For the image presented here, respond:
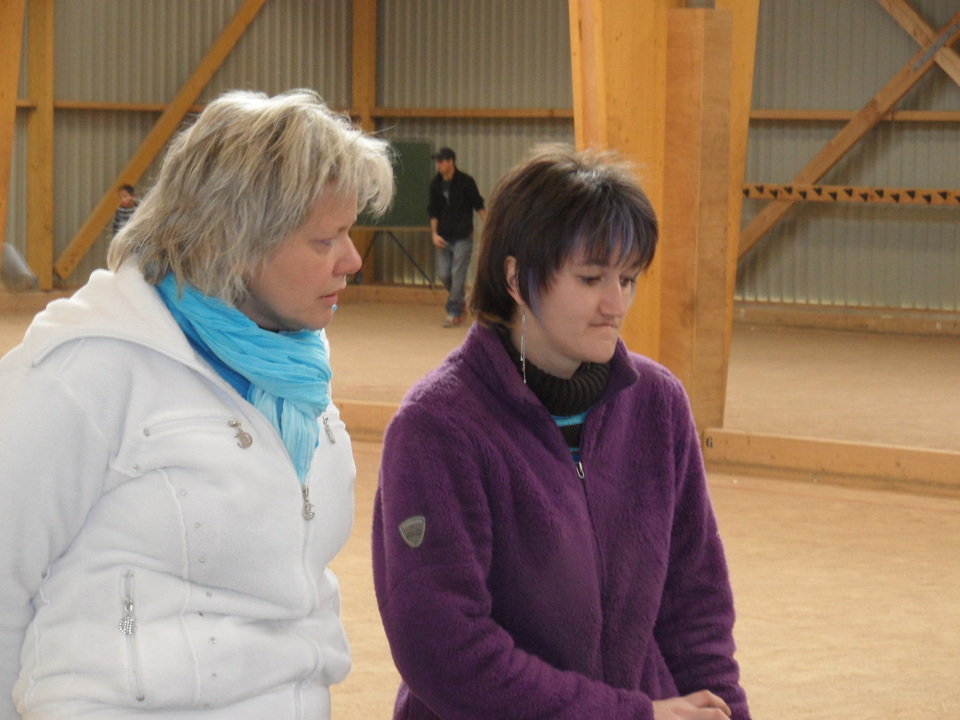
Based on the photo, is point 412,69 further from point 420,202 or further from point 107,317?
point 107,317

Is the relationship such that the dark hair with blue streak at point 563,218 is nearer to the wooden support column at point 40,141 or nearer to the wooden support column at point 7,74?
the wooden support column at point 7,74

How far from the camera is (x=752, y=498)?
6.28 m

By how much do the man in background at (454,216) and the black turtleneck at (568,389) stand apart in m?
11.1

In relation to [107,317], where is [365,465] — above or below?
below

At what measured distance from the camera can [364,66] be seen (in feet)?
53.8

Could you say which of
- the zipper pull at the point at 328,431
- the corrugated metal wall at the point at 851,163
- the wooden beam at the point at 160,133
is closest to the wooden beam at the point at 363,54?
the wooden beam at the point at 160,133

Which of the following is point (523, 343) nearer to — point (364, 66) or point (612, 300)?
point (612, 300)

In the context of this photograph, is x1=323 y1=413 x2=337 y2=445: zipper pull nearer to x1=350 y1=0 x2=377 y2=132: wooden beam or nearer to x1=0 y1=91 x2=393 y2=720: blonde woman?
x1=0 y1=91 x2=393 y2=720: blonde woman

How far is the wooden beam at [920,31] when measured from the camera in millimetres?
12836

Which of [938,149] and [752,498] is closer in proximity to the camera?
[752,498]

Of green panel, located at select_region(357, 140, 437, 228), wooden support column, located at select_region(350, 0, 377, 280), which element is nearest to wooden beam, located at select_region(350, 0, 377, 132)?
wooden support column, located at select_region(350, 0, 377, 280)

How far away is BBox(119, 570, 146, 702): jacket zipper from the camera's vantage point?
5.22 feet

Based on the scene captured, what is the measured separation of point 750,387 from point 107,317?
27.4 ft

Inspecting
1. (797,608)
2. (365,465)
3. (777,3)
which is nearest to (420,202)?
(777,3)
